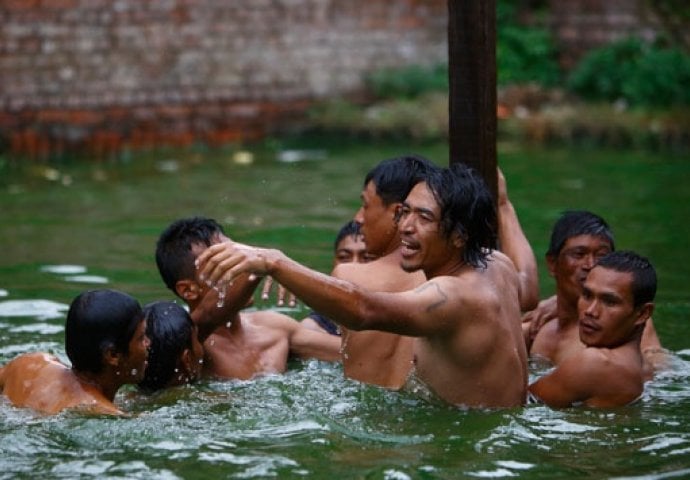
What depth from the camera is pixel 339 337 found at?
28.4ft

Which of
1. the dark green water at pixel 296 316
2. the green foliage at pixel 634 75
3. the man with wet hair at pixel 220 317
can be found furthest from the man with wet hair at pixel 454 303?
the green foliage at pixel 634 75

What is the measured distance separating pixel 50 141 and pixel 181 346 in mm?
10586

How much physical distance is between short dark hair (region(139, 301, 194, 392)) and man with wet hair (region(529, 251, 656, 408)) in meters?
1.81

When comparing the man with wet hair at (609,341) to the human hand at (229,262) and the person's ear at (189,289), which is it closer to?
the person's ear at (189,289)

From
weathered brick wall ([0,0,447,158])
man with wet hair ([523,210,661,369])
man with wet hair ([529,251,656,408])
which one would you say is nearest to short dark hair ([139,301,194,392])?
man with wet hair ([529,251,656,408])

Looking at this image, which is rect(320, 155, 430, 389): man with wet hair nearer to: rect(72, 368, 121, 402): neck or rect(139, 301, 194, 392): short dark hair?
rect(139, 301, 194, 392): short dark hair

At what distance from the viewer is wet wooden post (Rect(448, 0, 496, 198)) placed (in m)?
8.10

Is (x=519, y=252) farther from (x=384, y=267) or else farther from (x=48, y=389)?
(x=48, y=389)

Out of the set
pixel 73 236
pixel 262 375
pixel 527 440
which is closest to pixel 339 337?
A: pixel 262 375

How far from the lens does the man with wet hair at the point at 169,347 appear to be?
7.07m

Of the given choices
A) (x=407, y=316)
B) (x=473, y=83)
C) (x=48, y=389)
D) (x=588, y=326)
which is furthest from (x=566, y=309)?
(x=48, y=389)

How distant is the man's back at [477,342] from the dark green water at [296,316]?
0.47 ft

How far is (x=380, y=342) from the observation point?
291 inches

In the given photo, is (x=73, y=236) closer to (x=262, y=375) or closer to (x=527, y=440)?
(x=262, y=375)
